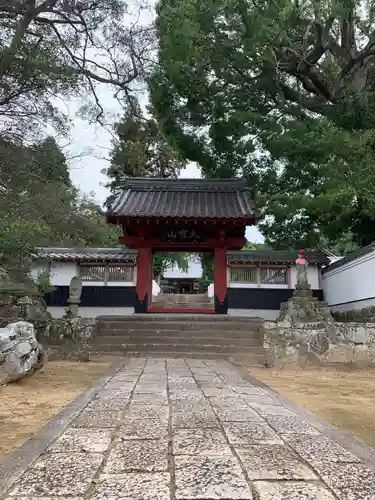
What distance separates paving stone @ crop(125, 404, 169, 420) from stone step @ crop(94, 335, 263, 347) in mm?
5489

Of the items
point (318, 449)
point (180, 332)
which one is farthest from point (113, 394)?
point (180, 332)

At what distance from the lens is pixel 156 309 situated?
12.6 metres

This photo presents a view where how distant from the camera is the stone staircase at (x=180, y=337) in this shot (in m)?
9.21

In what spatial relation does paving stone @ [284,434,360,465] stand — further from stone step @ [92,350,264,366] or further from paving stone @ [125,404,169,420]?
stone step @ [92,350,264,366]

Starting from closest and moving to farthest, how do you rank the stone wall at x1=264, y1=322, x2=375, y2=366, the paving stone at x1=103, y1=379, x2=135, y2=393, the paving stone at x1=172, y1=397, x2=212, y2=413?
the paving stone at x1=172, y1=397, x2=212, y2=413, the paving stone at x1=103, y1=379, x2=135, y2=393, the stone wall at x1=264, y1=322, x2=375, y2=366

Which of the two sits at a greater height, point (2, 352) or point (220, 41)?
point (220, 41)

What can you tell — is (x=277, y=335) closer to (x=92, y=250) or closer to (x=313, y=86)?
(x=92, y=250)

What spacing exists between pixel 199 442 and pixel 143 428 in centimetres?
59

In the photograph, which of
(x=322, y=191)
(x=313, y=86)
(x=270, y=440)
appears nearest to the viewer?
(x=270, y=440)

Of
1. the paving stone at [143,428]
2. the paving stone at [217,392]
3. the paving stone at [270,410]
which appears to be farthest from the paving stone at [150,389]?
the paving stone at [143,428]

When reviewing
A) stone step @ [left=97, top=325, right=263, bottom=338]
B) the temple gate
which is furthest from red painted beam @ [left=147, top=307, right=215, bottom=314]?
stone step @ [left=97, top=325, right=263, bottom=338]

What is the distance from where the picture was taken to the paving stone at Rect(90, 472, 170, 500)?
1.97m

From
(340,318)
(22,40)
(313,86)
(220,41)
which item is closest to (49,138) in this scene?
(22,40)

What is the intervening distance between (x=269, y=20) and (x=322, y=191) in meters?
4.74
